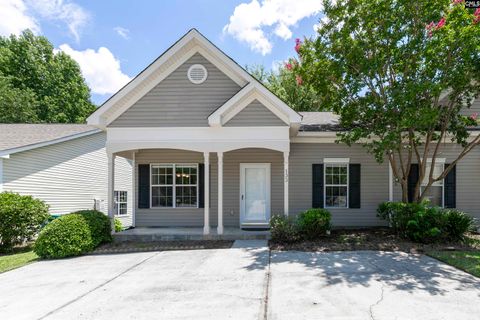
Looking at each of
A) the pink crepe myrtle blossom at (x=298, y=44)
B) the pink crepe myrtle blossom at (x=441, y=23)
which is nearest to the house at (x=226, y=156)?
the pink crepe myrtle blossom at (x=298, y=44)

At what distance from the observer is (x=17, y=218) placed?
9250 mm

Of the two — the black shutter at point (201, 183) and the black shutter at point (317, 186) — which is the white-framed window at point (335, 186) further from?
the black shutter at point (201, 183)

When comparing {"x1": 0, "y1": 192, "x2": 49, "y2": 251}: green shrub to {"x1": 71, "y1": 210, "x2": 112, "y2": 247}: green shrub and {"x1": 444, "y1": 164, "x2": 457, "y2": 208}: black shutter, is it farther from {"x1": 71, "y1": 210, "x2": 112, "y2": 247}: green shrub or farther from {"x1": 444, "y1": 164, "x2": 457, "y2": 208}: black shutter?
{"x1": 444, "y1": 164, "x2": 457, "y2": 208}: black shutter

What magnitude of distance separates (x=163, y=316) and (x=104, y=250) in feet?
16.7

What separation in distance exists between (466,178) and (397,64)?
5.36 meters

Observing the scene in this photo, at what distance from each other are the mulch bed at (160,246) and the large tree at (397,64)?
4964 mm

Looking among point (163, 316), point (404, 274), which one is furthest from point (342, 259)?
point (163, 316)

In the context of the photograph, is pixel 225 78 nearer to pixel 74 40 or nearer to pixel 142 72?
pixel 142 72

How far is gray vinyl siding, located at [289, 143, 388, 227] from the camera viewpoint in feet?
36.3

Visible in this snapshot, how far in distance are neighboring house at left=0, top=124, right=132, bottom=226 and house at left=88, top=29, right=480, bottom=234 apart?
388 centimetres

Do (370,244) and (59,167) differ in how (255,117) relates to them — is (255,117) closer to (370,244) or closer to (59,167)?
(370,244)

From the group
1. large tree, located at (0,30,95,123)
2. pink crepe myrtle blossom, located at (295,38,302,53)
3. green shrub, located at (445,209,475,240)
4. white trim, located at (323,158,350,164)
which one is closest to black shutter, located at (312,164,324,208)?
white trim, located at (323,158,350,164)

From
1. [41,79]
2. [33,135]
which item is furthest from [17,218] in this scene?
[41,79]

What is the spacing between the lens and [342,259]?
7.17m
